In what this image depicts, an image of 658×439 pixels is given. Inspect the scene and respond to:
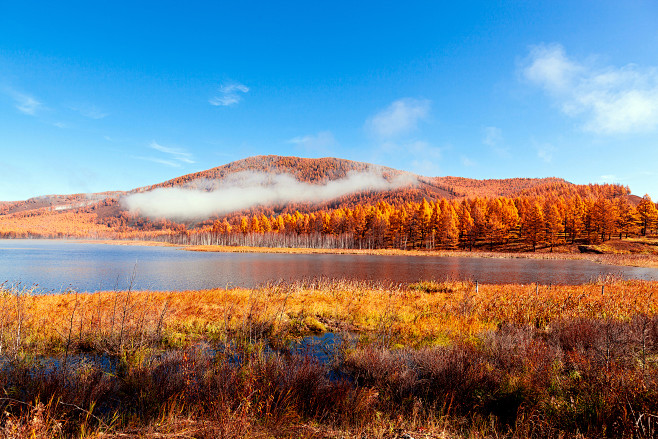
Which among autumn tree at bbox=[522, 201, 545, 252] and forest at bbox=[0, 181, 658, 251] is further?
forest at bbox=[0, 181, 658, 251]

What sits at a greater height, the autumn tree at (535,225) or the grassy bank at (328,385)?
the autumn tree at (535,225)

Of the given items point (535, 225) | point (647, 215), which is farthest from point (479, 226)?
point (647, 215)

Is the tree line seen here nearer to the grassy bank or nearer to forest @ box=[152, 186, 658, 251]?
forest @ box=[152, 186, 658, 251]

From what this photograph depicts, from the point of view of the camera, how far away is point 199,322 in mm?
11836

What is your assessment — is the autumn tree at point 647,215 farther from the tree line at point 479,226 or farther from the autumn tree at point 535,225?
the autumn tree at point 535,225

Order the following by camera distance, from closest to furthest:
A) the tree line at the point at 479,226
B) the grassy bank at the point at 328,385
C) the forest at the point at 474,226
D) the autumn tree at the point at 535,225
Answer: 1. the grassy bank at the point at 328,385
2. the autumn tree at the point at 535,225
3. the tree line at the point at 479,226
4. the forest at the point at 474,226

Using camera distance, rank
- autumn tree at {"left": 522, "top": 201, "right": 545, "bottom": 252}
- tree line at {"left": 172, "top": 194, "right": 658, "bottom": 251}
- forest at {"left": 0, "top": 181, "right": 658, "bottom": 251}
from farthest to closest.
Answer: forest at {"left": 0, "top": 181, "right": 658, "bottom": 251}, tree line at {"left": 172, "top": 194, "right": 658, "bottom": 251}, autumn tree at {"left": 522, "top": 201, "right": 545, "bottom": 252}

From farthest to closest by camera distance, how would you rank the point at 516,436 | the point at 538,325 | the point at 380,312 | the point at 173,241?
1. the point at 173,241
2. the point at 380,312
3. the point at 538,325
4. the point at 516,436

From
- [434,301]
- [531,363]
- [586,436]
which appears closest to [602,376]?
[531,363]

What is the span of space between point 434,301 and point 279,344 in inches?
384

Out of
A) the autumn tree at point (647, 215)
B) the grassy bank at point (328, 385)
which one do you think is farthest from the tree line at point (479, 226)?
the grassy bank at point (328, 385)

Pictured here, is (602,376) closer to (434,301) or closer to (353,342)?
(353,342)

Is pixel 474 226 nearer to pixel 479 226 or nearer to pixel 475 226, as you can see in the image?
pixel 475 226

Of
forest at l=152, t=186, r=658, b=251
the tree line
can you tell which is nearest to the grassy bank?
forest at l=152, t=186, r=658, b=251
